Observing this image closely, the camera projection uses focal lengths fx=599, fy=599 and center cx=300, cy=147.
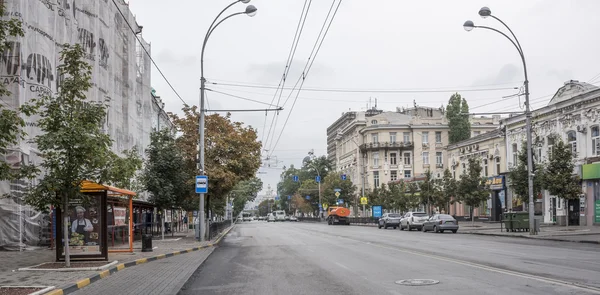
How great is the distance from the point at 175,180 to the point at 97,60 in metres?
8.00

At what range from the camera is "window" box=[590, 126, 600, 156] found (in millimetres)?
40094

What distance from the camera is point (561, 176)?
119ft

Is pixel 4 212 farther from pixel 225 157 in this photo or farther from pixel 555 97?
pixel 555 97

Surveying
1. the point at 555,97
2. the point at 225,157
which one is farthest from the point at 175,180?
the point at 555,97

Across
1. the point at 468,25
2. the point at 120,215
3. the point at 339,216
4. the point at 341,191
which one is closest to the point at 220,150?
the point at 120,215

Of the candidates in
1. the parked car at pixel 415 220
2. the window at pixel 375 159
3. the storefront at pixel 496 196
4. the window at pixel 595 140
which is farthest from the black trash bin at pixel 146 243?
the window at pixel 375 159

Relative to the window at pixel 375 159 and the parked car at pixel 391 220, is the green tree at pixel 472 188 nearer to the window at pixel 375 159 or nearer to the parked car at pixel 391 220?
the parked car at pixel 391 220

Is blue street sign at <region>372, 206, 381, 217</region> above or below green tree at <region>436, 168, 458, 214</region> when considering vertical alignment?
below

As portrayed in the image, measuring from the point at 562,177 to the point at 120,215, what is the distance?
25633mm

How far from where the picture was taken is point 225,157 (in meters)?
35.6

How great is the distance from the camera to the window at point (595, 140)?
40.1 m

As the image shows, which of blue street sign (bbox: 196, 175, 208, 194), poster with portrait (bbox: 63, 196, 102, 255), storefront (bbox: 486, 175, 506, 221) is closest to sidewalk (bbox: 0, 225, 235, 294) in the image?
poster with portrait (bbox: 63, 196, 102, 255)

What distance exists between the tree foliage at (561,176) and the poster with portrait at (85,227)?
1096 inches

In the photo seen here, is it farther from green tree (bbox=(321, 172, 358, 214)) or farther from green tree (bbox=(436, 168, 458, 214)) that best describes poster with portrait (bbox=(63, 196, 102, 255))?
green tree (bbox=(321, 172, 358, 214))
